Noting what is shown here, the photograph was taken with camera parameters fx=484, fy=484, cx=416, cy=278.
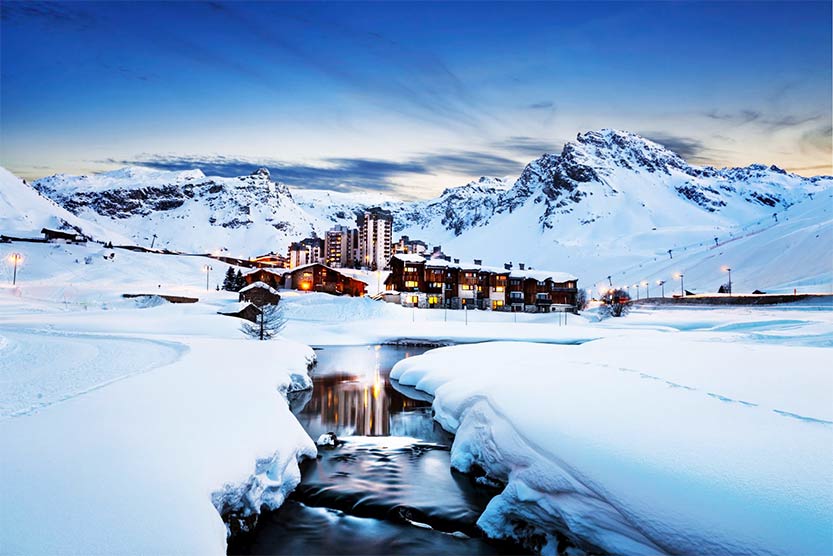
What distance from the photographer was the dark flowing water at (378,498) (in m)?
10.6

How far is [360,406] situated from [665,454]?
17.4 metres

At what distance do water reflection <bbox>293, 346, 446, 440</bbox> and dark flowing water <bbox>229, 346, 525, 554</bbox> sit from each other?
0.05m

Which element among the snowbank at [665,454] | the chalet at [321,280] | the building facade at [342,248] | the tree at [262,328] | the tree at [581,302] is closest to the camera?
the snowbank at [665,454]

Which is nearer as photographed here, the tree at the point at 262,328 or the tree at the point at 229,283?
the tree at the point at 262,328

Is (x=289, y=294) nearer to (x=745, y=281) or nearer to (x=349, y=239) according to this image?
(x=349, y=239)

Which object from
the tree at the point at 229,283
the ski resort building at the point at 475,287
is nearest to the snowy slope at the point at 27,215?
the tree at the point at 229,283

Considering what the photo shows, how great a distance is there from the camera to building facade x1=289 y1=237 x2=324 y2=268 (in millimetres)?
151375

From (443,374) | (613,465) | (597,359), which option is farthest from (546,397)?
(443,374)

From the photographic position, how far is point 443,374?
89.8 feet

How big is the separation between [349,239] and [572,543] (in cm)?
14222

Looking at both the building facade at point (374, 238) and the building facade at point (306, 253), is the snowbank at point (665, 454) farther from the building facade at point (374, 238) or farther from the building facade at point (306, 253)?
the building facade at point (306, 253)

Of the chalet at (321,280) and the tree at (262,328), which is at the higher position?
the chalet at (321,280)

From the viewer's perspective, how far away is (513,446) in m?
12.4

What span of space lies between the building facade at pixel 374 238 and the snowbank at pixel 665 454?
12653 cm
